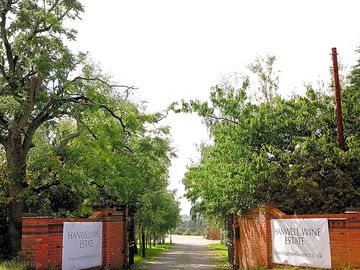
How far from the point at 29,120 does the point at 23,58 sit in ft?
7.62

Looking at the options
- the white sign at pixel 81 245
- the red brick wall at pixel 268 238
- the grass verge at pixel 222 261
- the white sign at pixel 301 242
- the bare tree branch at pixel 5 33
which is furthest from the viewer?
the grass verge at pixel 222 261

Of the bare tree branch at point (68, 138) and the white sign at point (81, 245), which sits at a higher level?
the bare tree branch at point (68, 138)

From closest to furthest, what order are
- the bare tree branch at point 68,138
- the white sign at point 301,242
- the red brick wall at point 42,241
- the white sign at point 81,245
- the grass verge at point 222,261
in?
the red brick wall at point 42,241, the white sign at point 301,242, the white sign at point 81,245, the bare tree branch at point 68,138, the grass verge at point 222,261

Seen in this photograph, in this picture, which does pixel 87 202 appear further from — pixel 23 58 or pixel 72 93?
pixel 23 58

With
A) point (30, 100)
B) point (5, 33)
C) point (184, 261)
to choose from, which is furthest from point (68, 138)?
point (184, 261)

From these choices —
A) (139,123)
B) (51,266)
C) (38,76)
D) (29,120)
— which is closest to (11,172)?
(29,120)

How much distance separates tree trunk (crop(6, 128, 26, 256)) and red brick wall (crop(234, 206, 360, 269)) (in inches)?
320

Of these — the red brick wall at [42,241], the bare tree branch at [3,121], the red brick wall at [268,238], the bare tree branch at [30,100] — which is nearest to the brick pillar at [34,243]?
the red brick wall at [42,241]

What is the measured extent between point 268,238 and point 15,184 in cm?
869

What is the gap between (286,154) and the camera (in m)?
14.7

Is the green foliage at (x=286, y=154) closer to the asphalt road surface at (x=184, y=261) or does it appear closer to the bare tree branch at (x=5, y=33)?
the bare tree branch at (x=5, y=33)

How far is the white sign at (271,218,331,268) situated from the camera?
1218 cm

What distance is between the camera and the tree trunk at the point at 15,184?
584 inches

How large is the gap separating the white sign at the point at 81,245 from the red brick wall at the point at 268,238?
5.63 m
